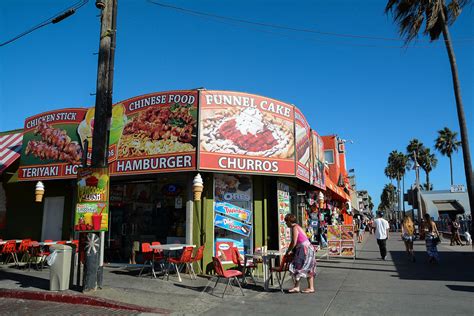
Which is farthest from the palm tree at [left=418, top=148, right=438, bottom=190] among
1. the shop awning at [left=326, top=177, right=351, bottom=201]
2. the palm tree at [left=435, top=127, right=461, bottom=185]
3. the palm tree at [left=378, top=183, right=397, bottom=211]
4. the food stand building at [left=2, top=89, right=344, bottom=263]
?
the food stand building at [left=2, top=89, right=344, bottom=263]

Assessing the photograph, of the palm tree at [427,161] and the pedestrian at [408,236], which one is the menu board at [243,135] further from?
the palm tree at [427,161]

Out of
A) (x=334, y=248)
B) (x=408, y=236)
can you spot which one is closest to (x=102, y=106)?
(x=334, y=248)

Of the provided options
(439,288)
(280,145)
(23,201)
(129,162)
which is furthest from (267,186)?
(23,201)

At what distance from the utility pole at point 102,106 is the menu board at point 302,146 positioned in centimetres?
581

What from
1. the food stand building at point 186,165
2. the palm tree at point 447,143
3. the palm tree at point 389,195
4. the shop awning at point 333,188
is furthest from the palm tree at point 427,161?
the food stand building at point 186,165

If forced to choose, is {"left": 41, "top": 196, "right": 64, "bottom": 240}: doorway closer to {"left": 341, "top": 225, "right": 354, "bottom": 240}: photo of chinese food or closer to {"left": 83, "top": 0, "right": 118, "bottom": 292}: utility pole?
{"left": 83, "top": 0, "right": 118, "bottom": 292}: utility pole

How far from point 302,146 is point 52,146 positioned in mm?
8615

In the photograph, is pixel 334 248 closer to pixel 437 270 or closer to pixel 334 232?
pixel 334 232

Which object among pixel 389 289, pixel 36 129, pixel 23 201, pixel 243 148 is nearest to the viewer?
pixel 389 289

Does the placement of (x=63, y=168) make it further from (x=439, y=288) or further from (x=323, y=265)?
(x=439, y=288)

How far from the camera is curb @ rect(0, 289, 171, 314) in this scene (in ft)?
22.5

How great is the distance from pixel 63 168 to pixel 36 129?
229 centimetres

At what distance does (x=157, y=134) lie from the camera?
11.3m

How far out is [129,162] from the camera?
11.6m
